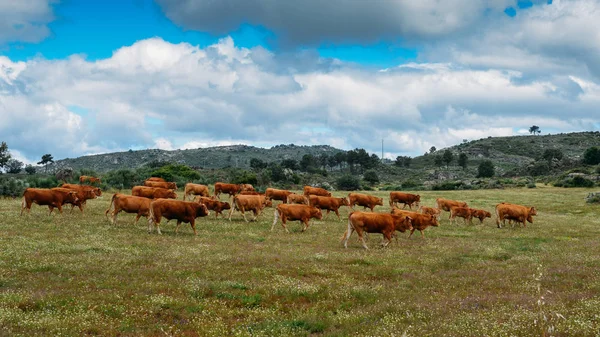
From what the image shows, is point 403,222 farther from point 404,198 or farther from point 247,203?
point 404,198

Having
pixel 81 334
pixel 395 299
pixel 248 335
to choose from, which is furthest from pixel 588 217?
pixel 81 334

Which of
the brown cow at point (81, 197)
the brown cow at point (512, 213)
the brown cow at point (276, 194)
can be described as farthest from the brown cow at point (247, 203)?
the brown cow at point (512, 213)

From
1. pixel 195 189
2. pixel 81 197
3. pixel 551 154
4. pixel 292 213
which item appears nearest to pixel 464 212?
pixel 292 213

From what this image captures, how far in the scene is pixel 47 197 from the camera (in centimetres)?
2725

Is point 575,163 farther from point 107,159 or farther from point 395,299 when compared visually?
point 107,159

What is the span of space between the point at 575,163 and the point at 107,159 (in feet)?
512

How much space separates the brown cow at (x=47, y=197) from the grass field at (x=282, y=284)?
2448mm

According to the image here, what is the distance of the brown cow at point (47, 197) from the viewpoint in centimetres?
2653

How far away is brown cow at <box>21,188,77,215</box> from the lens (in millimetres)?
26531

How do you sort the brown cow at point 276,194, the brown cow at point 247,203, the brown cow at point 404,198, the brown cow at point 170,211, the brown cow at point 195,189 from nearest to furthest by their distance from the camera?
the brown cow at point 170,211 → the brown cow at point 247,203 → the brown cow at point 276,194 → the brown cow at point 195,189 → the brown cow at point 404,198

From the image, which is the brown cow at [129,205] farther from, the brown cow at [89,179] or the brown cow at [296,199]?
the brown cow at [89,179]

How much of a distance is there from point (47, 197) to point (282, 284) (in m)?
20.5

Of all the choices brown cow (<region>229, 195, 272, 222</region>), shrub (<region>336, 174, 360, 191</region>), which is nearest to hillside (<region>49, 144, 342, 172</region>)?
shrub (<region>336, 174, 360, 191</region>)

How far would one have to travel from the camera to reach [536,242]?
926 inches
